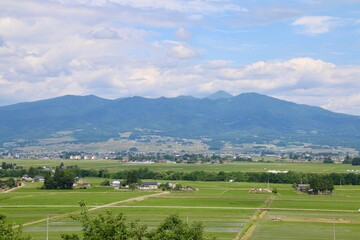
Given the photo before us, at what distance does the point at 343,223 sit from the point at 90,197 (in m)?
31.5

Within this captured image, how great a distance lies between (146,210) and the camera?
179 feet

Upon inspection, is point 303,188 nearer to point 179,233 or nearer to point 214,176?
point 214,176

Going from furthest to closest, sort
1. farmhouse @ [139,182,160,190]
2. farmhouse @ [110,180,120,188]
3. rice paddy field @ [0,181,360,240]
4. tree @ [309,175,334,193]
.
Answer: farmhouse @ [110,180,120,188], farmhouse @ [139,182,160,190], tree @ [309,175,334,193], rice paddy field @ [0,181,360,240]

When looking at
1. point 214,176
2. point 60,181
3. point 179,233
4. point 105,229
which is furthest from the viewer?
point 214,176

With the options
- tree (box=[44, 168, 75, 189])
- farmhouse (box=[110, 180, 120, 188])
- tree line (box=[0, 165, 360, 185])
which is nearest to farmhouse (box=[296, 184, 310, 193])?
tree line (box=[0, 165, 360, 185])

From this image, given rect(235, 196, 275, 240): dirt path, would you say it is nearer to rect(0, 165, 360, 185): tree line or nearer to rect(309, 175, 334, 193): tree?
rect(309, 175, 334, 193): tree

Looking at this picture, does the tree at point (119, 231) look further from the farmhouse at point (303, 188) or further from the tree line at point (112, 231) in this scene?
the farmhouse at point (303, 188)

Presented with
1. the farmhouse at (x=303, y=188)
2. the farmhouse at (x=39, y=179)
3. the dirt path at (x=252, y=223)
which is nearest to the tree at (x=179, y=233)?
the dirt path at (x=252, y=223)

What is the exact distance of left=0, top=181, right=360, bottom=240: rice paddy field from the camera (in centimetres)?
4225

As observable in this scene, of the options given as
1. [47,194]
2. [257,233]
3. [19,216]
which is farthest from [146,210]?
[47,194]

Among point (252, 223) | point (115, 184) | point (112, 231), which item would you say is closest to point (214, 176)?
point (115, 184)

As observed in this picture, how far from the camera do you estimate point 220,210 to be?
5619cm

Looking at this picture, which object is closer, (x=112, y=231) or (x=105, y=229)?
(x=105, y=229)

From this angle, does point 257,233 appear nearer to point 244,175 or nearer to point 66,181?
point 66,181
